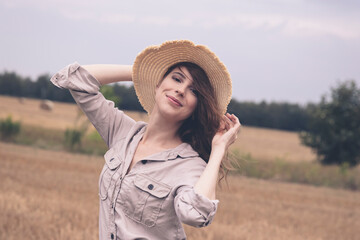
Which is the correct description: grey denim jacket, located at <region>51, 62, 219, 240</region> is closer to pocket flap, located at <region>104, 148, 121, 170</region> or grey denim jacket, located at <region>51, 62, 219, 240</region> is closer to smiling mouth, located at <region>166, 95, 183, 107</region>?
pocket flap, located at <region>104, 148, 121, 170</region>

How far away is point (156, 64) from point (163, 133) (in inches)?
16.3

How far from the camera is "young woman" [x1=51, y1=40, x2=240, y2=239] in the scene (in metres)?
2.46

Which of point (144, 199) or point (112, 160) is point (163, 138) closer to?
point (112, 160)

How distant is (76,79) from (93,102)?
0.16m

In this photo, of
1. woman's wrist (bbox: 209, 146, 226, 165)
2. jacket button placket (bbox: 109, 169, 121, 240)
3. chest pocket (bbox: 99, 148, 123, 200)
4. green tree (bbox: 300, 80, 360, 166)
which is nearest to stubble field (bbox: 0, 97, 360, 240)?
chest pocket (bbox: 99, 148, 123, 200)

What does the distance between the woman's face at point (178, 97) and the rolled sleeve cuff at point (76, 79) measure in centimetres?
41

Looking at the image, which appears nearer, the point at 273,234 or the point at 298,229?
the point at 273,234

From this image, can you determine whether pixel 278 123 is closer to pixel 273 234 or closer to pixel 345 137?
pixel 345 137

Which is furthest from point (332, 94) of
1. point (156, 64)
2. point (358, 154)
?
point (156, 64)

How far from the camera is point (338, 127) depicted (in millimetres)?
31938

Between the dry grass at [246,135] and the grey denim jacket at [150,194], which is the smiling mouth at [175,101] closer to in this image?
the grey denim jacket at [150,194]

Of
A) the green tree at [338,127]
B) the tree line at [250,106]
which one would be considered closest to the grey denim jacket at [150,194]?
the green tree at [338,127]

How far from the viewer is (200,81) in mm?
2764

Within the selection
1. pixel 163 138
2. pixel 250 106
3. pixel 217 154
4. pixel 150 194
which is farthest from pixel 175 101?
pixel 250 106
